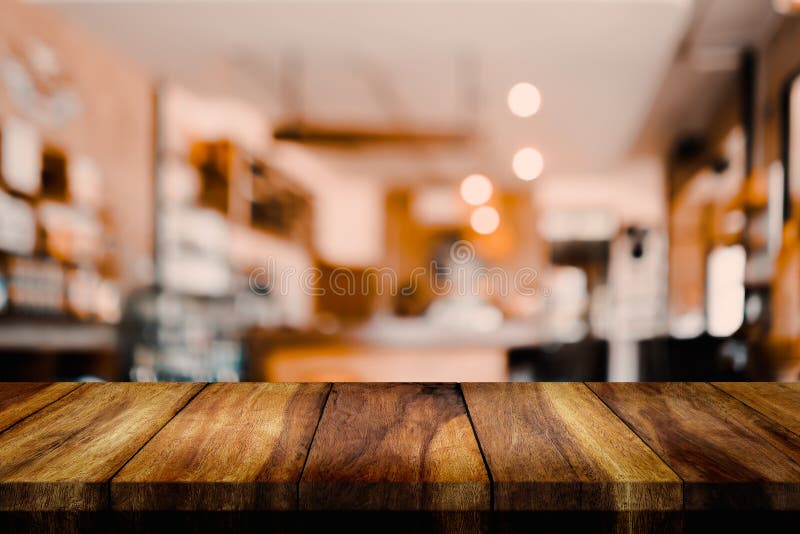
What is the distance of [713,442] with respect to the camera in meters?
0.71

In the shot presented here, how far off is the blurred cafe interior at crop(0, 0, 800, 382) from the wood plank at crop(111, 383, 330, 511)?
120 inches

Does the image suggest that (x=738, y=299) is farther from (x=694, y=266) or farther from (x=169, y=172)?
(x=169, y=172)

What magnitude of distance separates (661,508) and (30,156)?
3792 millimetres

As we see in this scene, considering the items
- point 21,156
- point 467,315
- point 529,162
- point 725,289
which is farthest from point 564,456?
point 467,315

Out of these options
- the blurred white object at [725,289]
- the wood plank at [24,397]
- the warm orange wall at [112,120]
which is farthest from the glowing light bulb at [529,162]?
the wood plank at [24,397]

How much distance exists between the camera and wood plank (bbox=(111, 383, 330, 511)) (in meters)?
0.61

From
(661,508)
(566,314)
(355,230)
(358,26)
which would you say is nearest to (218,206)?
(358,26)

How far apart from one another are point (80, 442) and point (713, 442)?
74 centimetres

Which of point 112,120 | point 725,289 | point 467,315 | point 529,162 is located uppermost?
point 112,120

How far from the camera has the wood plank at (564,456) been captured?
2.01ft

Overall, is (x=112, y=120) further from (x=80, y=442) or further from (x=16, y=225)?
(x=80, y=442)

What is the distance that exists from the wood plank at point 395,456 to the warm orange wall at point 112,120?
11.3 ft

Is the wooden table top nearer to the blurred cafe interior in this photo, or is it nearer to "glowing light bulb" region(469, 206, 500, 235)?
the blurred cafe interior

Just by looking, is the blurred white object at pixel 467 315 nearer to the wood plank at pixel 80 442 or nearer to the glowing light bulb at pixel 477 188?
the glowing light bulb at pixel 477 188
